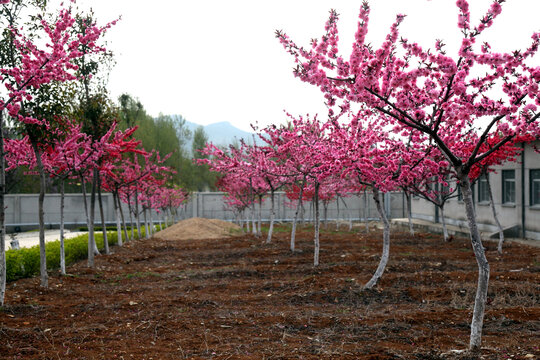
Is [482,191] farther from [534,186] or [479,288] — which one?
[479,288]

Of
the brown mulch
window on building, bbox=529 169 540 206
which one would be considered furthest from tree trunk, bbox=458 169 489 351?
the brown mulch

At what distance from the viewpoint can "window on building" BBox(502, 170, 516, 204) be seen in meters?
18.8

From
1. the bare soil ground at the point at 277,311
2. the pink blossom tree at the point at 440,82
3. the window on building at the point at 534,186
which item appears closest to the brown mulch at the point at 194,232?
the bare soil ground at the point at 277,311

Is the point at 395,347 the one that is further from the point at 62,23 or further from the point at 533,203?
the point at 533,203

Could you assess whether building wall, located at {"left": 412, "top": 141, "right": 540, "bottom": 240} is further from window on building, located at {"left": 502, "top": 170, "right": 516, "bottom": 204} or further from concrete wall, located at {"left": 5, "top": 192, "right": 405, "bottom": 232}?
concrete wall, located at {"left": 5, "top": 192, "right": 405, "bottom": 232}

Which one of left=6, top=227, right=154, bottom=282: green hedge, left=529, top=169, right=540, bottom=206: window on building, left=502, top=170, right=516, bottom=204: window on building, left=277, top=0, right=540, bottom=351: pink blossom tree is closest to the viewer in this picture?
left=277, top=0, right=540, bottom=351: pink blossom tree

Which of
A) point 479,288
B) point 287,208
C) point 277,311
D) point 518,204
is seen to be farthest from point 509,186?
point 287,208

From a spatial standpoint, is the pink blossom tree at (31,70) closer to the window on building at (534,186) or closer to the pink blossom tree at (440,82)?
the pink blossom tree at (440,82)

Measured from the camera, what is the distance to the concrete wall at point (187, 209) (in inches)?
1318

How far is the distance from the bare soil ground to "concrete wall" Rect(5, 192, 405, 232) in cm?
2259

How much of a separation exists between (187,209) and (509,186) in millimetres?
23869

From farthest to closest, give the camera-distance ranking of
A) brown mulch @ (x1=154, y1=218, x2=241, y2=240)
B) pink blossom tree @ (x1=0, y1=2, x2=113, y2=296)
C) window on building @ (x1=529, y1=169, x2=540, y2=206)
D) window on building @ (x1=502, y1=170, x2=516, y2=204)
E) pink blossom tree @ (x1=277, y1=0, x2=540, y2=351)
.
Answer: brown mulch @ (x1=154, y1=218, x2=241, y2=240), window on building @ (x1=502, y1=170, x2=516, y2=204), window on building @ (x1=529, y1=169, x2=540, y2=206), pink blossom tree @ (x1=0, y1=2, x2=113, y2=296), pink blossom tree @ (x1=277, y1=0, x2=540, y2=351)

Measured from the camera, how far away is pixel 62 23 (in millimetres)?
7965

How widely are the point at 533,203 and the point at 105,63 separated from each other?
1518cm
